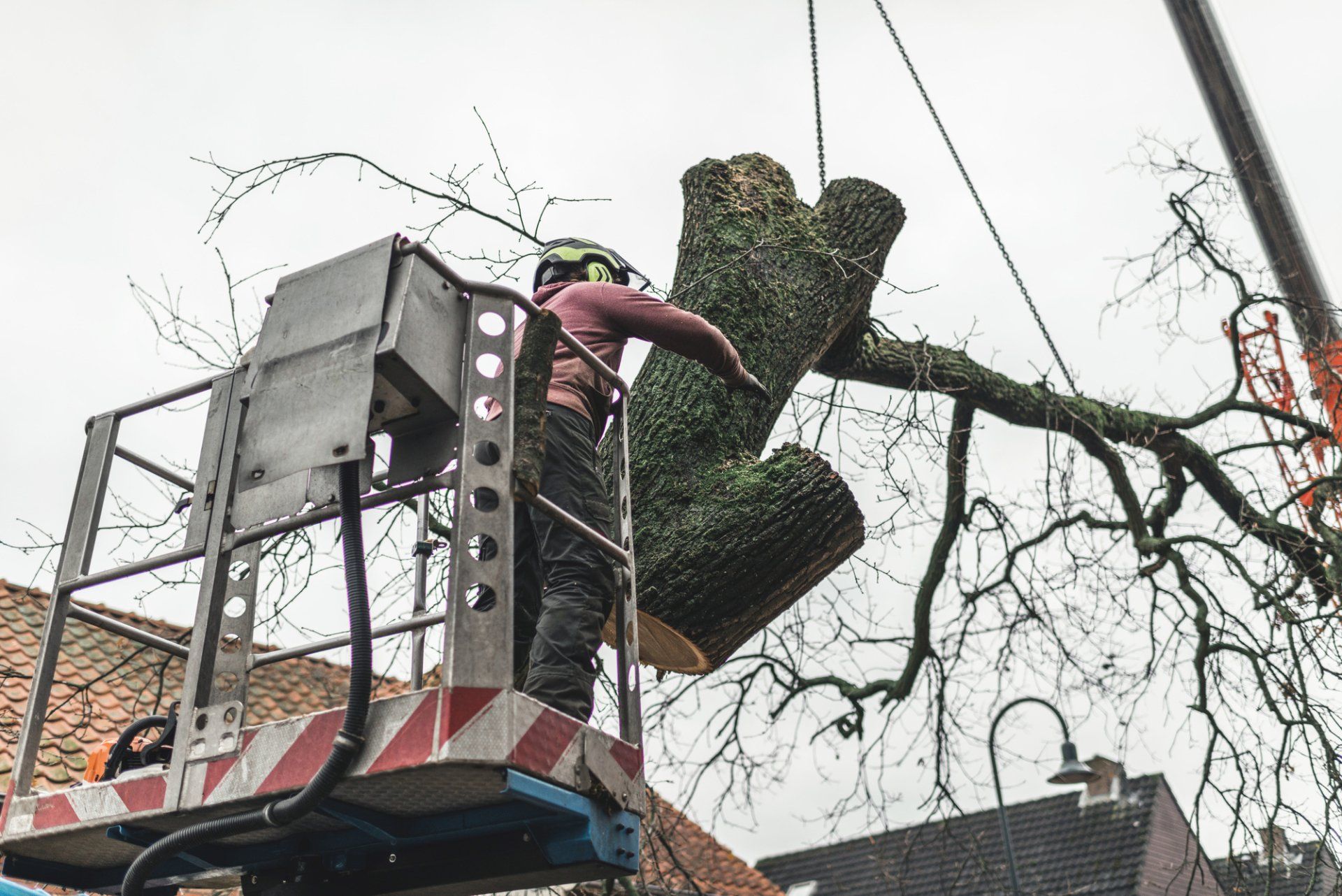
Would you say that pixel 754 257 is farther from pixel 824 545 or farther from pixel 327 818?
pixel 327 818

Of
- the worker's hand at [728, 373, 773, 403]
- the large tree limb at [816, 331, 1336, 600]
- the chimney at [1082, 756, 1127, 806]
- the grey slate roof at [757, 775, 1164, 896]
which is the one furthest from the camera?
the chimney at [1082, 756, 1127, 806]

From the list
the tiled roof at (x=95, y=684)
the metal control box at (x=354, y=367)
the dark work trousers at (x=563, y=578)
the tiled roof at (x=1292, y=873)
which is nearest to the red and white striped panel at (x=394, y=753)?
the dark work trousers at (x=563, y=578)

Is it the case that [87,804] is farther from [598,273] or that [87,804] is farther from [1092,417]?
[1092,417]

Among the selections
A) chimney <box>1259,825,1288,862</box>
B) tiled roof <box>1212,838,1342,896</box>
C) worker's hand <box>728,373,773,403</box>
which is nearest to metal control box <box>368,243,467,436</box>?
worker's hand <box>728,373,773,403</box>

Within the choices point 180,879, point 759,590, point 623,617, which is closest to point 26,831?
point 180,879

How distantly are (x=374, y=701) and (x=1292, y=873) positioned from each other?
5.98 metres

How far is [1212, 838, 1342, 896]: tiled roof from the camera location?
20.0ft

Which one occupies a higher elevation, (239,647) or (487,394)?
(487,394)

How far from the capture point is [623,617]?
349cm

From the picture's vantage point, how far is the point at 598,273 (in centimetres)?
409

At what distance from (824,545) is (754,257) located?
4.95 feet

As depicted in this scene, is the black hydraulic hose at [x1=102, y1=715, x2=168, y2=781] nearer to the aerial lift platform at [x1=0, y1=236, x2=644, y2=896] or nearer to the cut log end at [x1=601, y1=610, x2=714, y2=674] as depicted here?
the aerial lift platform at [x1=0, y1=236, x2=644, y2=896]

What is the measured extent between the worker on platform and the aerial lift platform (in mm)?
143

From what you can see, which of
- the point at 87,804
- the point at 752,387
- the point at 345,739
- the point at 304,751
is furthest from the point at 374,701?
the point at 752,387
